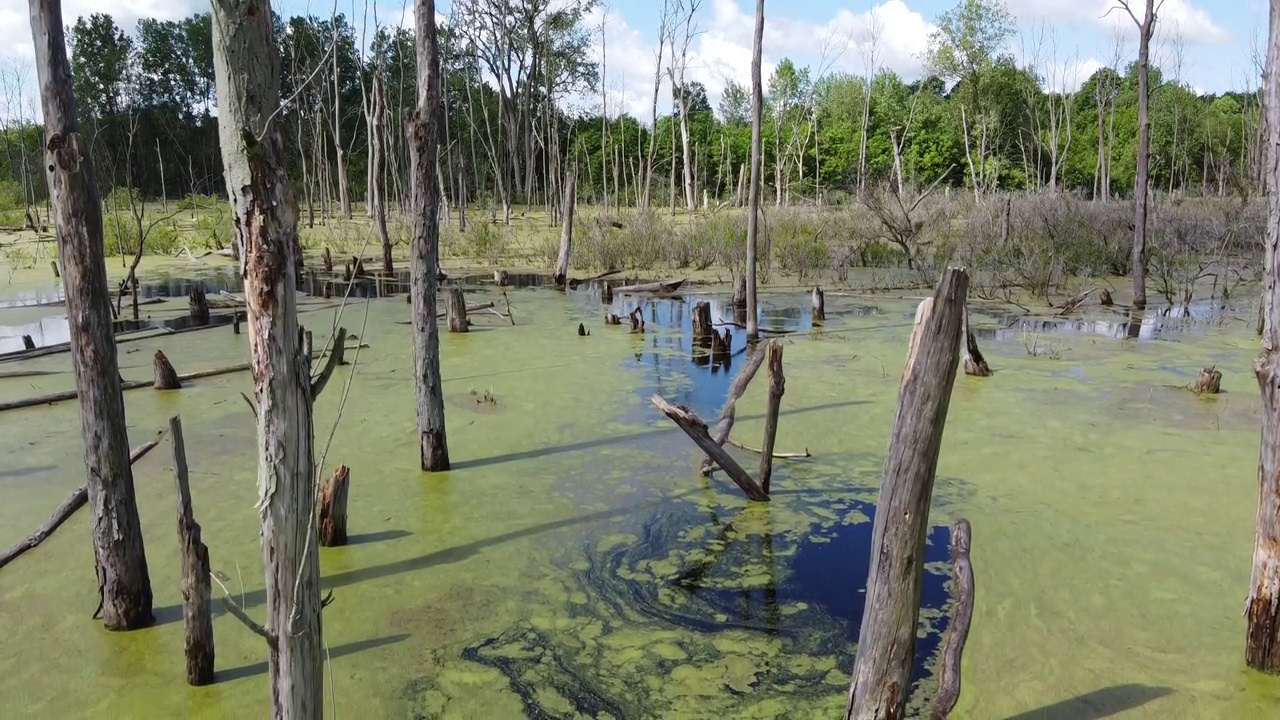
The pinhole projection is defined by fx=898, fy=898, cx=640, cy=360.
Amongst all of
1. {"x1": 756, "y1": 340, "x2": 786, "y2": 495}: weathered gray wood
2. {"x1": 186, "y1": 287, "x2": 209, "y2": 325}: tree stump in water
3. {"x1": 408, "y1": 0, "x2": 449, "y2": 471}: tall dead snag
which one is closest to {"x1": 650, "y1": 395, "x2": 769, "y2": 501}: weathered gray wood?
{"x1": 756, "y1": 340, "x2": 786, "y2": 495}: weathered gray wood

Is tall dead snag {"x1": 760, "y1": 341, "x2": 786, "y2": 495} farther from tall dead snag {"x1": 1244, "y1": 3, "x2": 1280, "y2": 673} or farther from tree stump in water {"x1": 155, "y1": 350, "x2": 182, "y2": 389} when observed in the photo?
tree stump in water {"x1": 155, "y1": 350, "x2": 182, "y2": 389}

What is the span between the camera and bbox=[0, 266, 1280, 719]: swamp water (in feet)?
10.5

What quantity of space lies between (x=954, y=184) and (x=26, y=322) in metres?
35.1

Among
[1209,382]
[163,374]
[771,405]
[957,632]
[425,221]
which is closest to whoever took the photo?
[957,632]

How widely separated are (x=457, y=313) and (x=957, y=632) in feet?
27.0

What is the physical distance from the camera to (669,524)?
15.4ft

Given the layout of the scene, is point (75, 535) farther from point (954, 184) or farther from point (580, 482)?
point (954, 184)

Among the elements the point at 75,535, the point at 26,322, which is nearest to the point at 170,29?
the point at 26,322

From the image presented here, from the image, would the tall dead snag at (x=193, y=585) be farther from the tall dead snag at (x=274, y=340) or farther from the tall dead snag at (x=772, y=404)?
the tall dead snag at (x=772, y=404)

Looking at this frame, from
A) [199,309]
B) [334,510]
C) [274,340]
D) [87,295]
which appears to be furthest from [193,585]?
[199,309]

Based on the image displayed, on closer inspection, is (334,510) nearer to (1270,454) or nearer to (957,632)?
(957,632)

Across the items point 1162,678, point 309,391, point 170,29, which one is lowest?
point 1162,678

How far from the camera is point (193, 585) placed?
3014 mm

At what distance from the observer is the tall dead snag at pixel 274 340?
1.88 m
